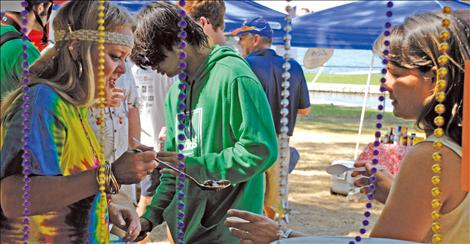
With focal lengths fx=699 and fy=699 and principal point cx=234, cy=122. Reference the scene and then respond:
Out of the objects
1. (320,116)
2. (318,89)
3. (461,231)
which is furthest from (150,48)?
(318,89)

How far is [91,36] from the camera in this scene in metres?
1.27

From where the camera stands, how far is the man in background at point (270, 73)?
136 inches

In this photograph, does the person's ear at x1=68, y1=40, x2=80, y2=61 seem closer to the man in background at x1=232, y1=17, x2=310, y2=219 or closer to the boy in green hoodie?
the boy in green hoodie

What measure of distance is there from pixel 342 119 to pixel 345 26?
24.8ft

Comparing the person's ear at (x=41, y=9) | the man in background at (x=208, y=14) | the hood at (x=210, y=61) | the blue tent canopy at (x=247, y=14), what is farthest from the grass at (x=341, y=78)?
the person's ear at (x=41, y=9)

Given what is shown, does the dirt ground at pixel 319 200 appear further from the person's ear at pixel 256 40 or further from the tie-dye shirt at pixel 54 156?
the tie-dye shirt at pixel 54 156

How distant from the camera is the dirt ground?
445cm

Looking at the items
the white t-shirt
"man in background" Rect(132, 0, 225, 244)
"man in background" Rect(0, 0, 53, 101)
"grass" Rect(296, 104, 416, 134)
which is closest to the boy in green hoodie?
"man in background" Rect(0, 0, 53, 101)

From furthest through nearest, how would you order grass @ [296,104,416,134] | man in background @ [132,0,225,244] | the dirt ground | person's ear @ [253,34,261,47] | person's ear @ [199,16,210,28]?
grass @ [296,104,416,134]
the dirt ground
person's ear @ [253,34,261,47]
man in background @ [132,0,225,244]
person's ear @ [199,16,210,28]

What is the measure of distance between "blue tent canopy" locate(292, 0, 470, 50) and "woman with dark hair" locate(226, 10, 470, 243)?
134 inches

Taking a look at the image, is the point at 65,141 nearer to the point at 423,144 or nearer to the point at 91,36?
the point at 91,36

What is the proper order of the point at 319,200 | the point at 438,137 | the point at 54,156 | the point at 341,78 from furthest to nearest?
the point at 341,78 < the point at 319,200 < the point at 54,156 < the point at 438,137

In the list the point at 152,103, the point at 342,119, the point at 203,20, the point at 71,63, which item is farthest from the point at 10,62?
the point at 342,119

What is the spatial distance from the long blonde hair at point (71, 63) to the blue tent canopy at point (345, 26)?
3.42 metres
